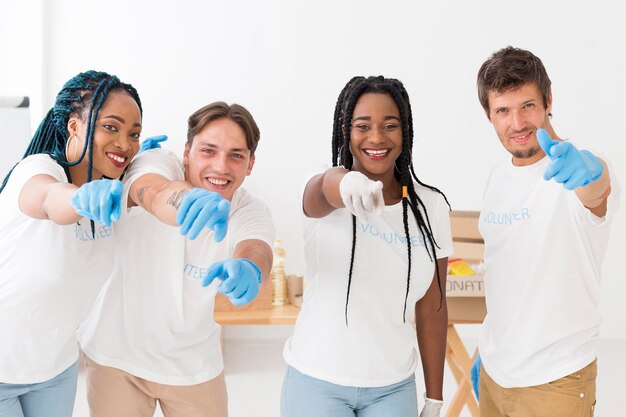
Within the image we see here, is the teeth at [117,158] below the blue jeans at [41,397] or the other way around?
the other way around

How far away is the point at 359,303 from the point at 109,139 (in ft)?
2.05

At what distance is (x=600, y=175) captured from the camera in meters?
1.28

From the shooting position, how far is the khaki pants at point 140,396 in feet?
4.89

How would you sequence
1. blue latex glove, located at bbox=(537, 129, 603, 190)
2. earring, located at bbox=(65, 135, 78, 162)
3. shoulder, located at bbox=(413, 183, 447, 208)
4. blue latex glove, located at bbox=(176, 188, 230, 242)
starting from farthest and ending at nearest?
shoulder, located at bbox=(413, 183, 447, 208) → earring, located at bbox=(65, 135, 78, 162) → blue latex glove, located at bbox=(537, 129, 603, 190) → blue latex glove, located at bbox=(176, 188, 230, 242)

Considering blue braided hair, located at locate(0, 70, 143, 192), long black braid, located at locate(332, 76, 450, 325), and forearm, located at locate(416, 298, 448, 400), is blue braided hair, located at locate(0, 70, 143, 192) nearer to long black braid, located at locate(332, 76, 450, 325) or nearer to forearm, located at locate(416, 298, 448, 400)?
long black braid, located at locate(332, 76, 450, 325)

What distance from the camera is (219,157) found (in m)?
1.51

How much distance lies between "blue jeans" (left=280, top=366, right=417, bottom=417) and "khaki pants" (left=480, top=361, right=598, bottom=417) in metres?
0.25

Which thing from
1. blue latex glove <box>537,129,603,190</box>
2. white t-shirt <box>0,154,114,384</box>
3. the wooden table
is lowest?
the wooden table

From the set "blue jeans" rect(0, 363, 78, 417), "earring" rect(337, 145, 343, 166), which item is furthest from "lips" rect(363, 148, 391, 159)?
"blue jeans" rect(0, 363, 78, 417)

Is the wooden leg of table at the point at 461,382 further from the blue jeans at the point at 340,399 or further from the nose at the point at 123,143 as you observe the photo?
the nose at the point at 123,143

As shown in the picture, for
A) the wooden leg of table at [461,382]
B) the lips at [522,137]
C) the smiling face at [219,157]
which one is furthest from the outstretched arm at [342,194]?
the wooden leg of table at [461,382]

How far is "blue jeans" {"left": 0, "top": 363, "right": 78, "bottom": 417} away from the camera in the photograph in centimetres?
138

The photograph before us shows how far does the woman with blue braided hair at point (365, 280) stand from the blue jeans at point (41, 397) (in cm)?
48

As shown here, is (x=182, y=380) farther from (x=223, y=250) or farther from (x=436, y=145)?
(x=436, y=145)
